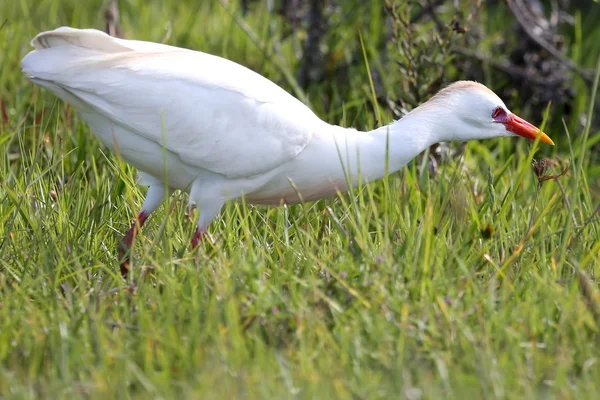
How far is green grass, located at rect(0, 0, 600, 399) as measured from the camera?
2.69m

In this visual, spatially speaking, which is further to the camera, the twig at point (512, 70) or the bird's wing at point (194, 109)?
the twig at point (512, 70)

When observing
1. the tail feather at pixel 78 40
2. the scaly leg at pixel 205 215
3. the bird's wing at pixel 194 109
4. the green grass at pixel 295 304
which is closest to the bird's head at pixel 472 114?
the green grass at pixel 295 304

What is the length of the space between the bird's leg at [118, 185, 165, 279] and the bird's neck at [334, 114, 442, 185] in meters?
0.73

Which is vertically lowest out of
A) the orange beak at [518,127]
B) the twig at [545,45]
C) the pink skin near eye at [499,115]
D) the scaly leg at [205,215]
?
the scaly leg at [205,215]

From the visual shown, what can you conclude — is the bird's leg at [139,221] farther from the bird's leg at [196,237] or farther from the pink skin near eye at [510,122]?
the pink skin near eye at [510,122]

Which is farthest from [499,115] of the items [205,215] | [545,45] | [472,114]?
[545,45]

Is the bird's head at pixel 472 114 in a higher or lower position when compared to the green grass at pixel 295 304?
higher

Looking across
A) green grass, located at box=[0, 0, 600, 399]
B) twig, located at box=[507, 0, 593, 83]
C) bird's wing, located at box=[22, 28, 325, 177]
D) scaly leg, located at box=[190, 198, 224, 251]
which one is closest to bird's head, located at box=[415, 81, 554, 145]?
green grass, located at box=[0, 0, 600, 399]

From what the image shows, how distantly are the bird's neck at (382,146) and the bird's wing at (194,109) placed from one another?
155 mm

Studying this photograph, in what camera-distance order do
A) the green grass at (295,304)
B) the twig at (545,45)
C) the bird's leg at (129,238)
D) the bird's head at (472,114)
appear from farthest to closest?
the twig at (545,45), the bird's head at (472,114), the bird's leg at (129,238), the green grass at (295,304)

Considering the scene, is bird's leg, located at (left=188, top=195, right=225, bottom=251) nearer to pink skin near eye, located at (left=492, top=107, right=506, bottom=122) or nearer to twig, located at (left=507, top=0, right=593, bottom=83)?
pink skin near eye, located at (left=492, top=107, right=506, bottom=122)

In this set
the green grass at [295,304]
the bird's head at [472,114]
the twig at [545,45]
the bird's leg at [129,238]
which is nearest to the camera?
the green grass at [295,304]

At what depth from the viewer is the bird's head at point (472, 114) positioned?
12.1 ft

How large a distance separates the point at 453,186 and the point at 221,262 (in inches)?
42.6
